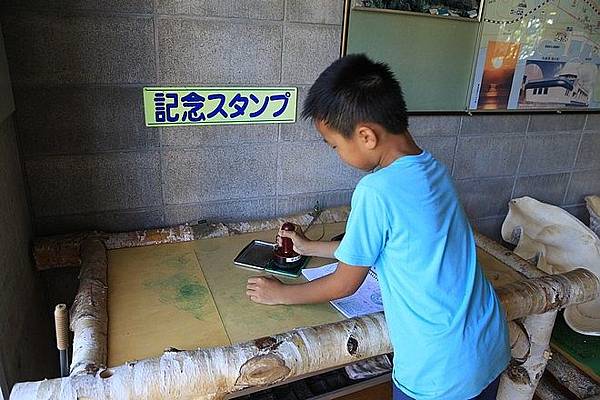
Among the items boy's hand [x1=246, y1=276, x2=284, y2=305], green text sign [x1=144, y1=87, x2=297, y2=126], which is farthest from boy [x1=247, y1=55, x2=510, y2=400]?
green text sign [x1=144, y1=87, x2=297, y2=126]

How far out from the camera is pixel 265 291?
4.12 feet

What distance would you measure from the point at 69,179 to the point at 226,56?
26.5 inches

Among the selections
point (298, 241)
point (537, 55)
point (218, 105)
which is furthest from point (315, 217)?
point (537, 55)

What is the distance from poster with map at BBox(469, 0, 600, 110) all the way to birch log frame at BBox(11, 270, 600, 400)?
1.17 metres

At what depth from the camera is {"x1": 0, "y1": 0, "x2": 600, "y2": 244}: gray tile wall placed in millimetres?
1426

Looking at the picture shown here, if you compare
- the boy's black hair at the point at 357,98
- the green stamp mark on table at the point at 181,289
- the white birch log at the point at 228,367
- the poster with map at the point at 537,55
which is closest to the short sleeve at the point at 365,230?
the boy's black hair at the point at 357,98

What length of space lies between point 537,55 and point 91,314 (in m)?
2.13

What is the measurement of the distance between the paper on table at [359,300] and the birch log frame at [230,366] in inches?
3.0

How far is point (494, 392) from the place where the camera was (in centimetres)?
112

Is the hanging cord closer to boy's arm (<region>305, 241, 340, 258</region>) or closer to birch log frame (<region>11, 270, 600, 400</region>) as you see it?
boy's arm (<region>305, 241, 340, 258</region>)

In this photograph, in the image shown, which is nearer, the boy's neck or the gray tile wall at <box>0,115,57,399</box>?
the boy's neck

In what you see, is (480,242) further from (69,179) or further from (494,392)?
(69,179)

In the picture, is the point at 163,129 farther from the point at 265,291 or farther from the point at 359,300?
the point at 359,300

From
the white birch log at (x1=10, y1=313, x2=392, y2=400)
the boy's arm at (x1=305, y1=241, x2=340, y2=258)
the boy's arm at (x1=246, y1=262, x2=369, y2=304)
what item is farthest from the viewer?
the boy's arm at (x1=305, y1=241, x2=340, y2=258)
